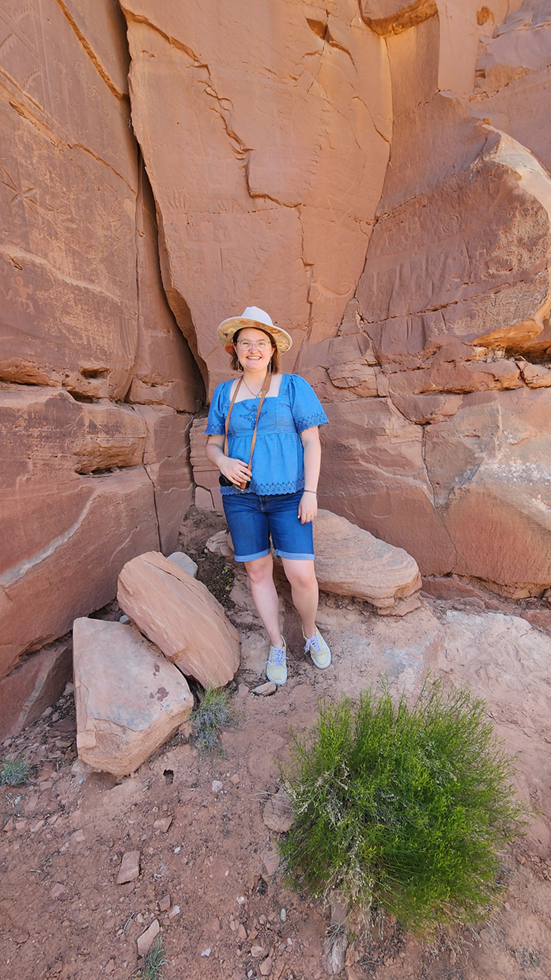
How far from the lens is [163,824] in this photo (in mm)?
1610

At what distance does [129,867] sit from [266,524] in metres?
1.41

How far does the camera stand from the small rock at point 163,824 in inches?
63.0

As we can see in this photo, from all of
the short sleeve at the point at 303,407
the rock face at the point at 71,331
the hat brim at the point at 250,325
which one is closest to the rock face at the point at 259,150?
the rock face at the point at 71,331

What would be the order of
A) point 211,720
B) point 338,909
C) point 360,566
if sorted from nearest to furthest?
1. point 338,909
2. point 211,720
3. point 360,566

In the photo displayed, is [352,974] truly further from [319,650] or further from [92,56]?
[92,56]

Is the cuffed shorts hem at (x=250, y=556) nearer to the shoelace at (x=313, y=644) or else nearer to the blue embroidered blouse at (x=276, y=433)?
the blue embroidered blouse at (x=276, y=433)

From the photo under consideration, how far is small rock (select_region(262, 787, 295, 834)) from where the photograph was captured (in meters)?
1.56

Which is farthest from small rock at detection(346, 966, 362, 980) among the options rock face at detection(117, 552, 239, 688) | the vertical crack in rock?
the vertical crack in rock

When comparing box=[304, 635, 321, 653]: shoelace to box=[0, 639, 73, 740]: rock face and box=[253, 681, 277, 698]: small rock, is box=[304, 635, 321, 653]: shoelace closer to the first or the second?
box=[253, 681, 277, 698]: small rock

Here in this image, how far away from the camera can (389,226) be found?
10.7 ft

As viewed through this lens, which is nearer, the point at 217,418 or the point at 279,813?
the point at 279,813

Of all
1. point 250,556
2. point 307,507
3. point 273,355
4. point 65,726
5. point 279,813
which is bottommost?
point 65,726

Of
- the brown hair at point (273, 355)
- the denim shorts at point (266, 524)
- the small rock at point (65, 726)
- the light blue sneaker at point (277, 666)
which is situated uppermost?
the brown hair at point (273, 355)

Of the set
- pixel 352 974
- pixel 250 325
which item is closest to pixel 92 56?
pixel 250 325
